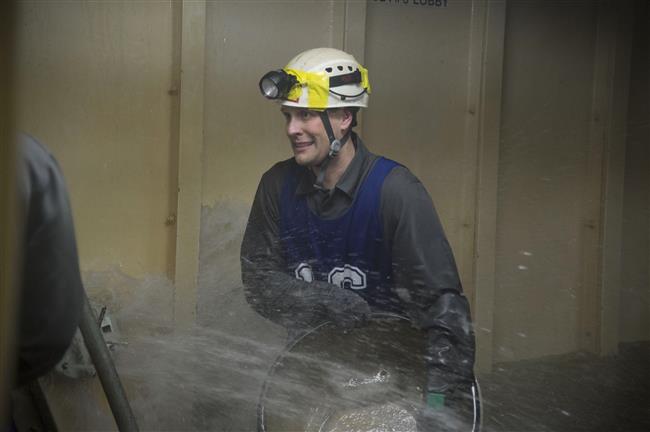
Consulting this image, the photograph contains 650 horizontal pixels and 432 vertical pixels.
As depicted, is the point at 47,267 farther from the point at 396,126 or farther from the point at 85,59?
the point at 396,126

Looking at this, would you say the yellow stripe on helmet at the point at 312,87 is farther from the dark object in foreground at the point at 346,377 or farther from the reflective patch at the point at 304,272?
the dark object in foreground at the point at 346,377

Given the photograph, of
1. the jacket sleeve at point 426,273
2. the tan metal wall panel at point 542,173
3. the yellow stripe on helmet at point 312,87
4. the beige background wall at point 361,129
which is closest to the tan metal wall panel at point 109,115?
the beige background wall at point 361,129

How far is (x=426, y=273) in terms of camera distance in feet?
9.80

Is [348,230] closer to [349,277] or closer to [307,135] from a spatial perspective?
[349,277]

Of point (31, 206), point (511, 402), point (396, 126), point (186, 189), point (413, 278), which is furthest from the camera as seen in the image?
point (511, 402)

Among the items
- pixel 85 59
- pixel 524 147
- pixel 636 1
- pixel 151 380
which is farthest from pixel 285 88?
pixel 636 1

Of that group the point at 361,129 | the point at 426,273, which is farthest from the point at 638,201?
the point at 426,273

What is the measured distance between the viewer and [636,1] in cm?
432

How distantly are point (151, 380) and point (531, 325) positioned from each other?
181cm

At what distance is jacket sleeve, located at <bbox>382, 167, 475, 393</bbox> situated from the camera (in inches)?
117

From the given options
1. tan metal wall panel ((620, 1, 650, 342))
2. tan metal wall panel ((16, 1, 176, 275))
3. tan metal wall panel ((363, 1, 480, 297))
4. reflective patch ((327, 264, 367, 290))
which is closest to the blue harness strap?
reflective patch ((327, 264, 367, 290))

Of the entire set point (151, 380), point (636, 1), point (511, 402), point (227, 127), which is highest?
point (636, 1)

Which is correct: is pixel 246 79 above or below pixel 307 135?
above

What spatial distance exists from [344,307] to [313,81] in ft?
2.55
